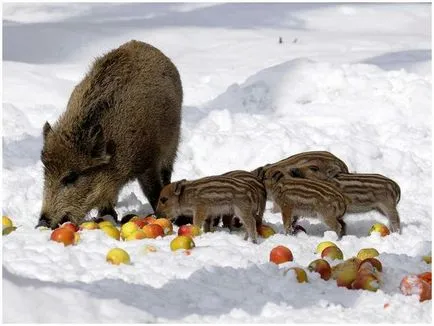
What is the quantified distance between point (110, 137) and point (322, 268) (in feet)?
7.82

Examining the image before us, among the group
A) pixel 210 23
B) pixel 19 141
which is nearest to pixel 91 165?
pixel 19 141

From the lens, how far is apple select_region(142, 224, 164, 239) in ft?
23.2

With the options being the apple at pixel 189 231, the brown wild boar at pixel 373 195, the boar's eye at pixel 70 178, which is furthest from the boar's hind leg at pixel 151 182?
the brown wild boar at pixel 373 195

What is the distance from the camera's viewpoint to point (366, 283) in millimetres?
5801

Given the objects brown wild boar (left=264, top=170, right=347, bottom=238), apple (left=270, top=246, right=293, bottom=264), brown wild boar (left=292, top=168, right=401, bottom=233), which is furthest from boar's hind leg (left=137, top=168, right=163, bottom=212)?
apple (left=270, top=246, right=293, bottom=264)

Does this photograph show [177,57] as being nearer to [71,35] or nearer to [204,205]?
[71,35]

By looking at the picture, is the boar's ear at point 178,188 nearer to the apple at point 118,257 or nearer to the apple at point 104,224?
the apple at point 104,224

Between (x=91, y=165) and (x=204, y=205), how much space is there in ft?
3.27

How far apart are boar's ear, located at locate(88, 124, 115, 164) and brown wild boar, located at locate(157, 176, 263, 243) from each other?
1.94 feet

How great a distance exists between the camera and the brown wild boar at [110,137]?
7363 mm

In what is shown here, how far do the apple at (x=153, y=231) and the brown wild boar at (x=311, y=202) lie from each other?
1038 mm

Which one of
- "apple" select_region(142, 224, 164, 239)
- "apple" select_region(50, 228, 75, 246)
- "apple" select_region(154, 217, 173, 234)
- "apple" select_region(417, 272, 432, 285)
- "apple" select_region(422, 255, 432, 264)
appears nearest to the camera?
"apple" select_region(417, 272, 432, 285)

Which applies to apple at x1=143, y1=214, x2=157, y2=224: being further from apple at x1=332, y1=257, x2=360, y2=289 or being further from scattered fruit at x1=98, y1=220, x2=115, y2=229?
apple at x1=332, y1=257, x2=360, y2=289

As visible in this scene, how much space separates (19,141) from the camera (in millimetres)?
10016
